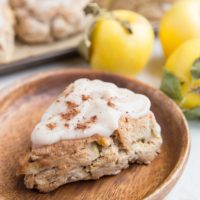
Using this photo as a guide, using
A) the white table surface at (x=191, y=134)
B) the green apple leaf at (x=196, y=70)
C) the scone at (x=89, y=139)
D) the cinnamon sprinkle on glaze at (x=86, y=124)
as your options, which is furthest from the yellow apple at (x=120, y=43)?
the cinnamon sprinkle on glaze at (x=86, y=124)

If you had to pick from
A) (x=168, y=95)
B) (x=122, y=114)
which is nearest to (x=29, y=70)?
(x=168, y=95)

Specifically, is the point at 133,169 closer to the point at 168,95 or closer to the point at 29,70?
the point at 168,95

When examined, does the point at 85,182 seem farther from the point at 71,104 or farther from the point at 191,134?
the point at 191,134

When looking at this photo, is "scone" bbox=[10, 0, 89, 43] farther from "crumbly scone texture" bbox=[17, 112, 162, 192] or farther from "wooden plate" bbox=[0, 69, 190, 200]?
"crumbly scone texture" bbox=[17, 112, 162, 192]

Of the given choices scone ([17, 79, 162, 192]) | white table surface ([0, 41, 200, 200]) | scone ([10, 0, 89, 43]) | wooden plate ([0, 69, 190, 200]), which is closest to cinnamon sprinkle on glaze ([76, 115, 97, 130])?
scone ([17, 79, 162, 192])

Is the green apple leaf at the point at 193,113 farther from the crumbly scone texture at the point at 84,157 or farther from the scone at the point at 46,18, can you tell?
the scone at the point at 46,18

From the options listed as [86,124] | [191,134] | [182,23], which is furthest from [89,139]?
[182,23]
